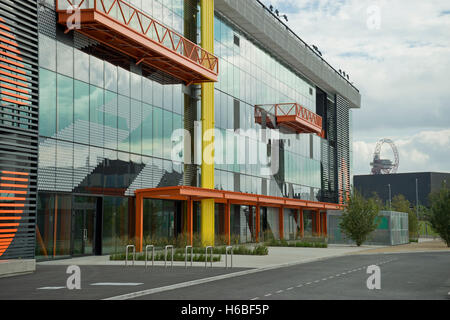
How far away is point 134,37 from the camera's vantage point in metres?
27.6

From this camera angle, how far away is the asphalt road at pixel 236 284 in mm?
13562

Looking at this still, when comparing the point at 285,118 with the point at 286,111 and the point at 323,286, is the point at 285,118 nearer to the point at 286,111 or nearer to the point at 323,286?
the point at 286,111

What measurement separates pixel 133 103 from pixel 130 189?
4.55 m

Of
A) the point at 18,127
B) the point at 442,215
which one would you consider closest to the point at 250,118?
the point at 442,215

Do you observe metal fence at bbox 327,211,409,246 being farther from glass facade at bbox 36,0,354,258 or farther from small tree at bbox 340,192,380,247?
glass facade at bbox 36,0,354,258

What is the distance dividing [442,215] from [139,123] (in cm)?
2396

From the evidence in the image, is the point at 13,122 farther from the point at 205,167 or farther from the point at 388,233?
the point at 388,233

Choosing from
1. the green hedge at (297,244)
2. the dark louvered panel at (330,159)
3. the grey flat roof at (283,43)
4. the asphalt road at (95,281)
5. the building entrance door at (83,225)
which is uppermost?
the grey flat roof at (283,43)

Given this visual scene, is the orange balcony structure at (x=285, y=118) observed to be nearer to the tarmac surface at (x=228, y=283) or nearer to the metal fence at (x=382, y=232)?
the metal fence at (x=382, y=232)

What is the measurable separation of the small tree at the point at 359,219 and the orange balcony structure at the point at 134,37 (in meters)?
14.3

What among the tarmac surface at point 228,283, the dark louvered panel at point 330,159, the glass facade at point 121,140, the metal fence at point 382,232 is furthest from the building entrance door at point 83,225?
the dark louvered panel at point 330,159

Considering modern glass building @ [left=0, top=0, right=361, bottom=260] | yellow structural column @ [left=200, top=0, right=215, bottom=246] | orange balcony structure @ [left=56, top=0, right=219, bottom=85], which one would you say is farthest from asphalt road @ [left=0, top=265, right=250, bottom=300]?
yellow structural column @ [left=200, top=0, right=215, bottom=246]

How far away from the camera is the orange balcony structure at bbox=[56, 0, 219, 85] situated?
83.0ft

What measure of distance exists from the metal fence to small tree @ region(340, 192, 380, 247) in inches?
87.7
